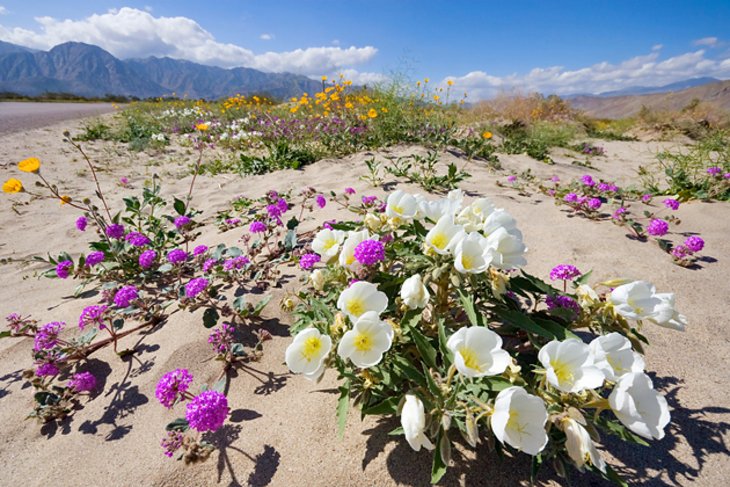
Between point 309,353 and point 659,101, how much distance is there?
16.4 metres

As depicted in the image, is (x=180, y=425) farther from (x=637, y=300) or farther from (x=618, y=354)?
(x=637, y=300)

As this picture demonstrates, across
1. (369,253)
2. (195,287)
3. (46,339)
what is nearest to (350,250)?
(369,253)

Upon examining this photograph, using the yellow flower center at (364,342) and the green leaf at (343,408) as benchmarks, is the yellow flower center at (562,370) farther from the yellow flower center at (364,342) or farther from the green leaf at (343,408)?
the green leaf at (343,408)

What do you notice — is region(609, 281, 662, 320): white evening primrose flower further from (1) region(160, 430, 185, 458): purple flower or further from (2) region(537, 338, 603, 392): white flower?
(1) region(160, 430, 185, 458): purple flower

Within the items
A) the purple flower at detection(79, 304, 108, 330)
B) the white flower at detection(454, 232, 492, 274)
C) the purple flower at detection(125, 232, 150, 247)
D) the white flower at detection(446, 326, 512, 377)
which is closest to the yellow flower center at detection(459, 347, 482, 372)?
the white flower at detection(446, 326, 512, 377)

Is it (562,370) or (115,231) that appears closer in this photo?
(562,370)

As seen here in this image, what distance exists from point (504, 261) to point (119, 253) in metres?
2.95

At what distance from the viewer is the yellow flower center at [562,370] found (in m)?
1.03

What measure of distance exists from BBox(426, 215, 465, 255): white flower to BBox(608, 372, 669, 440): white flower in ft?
2.07

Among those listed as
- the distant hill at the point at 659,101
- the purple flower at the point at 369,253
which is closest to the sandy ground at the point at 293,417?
the purple flower at the point at 369,253

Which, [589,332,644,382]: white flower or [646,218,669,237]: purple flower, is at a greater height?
[589,332,644,382]: white flower

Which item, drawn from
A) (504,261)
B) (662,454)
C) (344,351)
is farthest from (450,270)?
(662,454)

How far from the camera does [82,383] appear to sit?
1.79 m

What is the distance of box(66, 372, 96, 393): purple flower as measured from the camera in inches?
70.3
